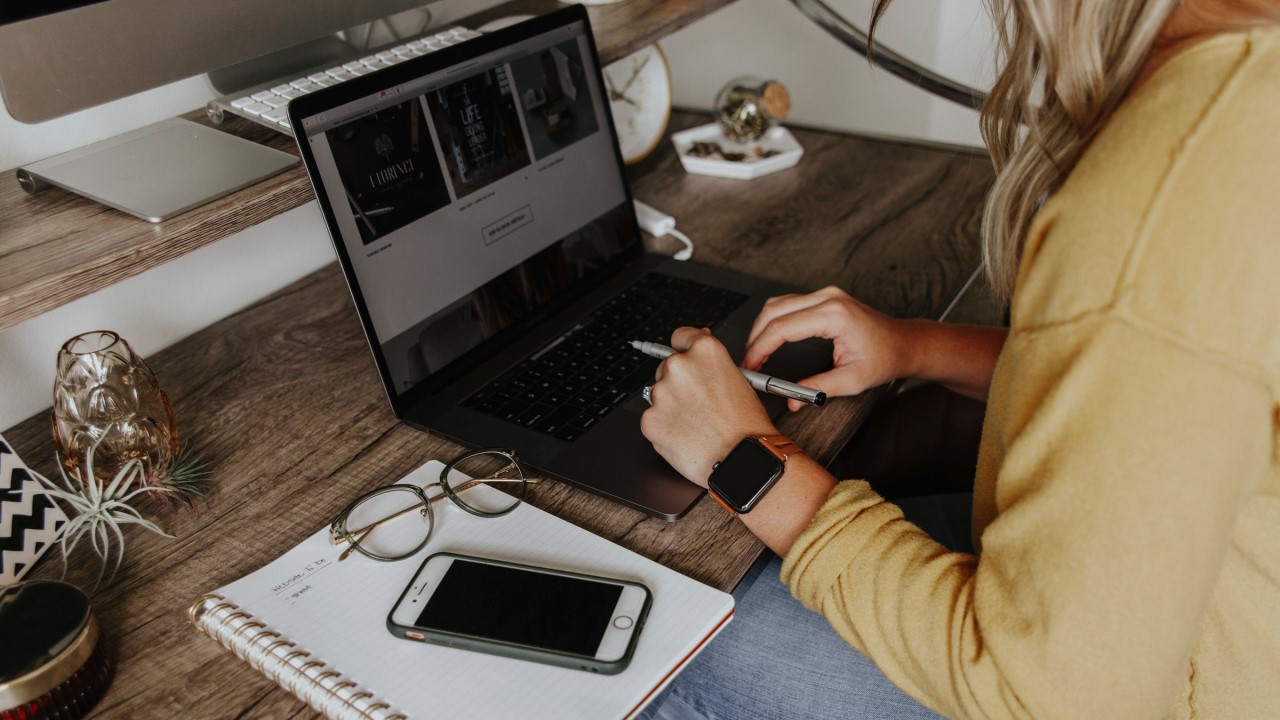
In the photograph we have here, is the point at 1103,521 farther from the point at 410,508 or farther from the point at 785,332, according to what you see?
the point at 410,508

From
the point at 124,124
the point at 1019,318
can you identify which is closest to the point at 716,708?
the point at 1019,318

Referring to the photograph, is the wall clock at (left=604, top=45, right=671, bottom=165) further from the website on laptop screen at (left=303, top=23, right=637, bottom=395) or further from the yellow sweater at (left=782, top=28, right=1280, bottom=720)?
the yellow sweater at (left=782, top=28, right=1280, bottom=720)

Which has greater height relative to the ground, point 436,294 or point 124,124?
point 124,124

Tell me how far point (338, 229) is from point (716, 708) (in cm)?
60

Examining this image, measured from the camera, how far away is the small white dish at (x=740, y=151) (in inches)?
58.2

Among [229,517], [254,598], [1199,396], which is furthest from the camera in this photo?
[229,517]

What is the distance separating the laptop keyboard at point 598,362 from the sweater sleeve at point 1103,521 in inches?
16.3

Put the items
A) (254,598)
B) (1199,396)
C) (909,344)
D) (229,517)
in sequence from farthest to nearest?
(909,344) < (229,517) < (254,598) < (1199,396)

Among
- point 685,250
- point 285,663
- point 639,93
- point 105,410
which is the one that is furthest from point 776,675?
point 639,93

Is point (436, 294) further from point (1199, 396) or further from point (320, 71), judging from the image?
point (1199, 396)

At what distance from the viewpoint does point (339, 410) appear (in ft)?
3.26

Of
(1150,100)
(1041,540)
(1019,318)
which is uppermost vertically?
(1150,100)

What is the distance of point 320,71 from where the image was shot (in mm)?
1043

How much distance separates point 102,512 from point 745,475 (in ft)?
1.85
